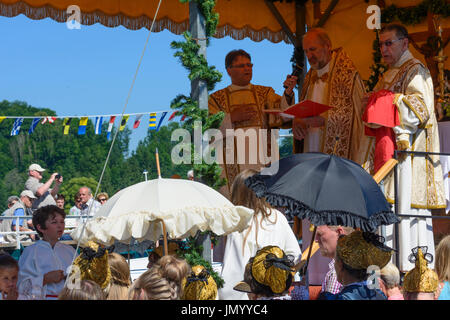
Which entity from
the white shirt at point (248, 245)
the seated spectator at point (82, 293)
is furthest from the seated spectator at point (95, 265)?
the white shirt at point (248, 245)

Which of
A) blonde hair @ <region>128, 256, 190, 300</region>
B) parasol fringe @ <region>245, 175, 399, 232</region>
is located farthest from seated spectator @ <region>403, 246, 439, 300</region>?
blonde hair @ <region>128, 256, 190, 300</region>

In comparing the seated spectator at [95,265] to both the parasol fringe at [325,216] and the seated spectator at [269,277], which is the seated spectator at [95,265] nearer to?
the seated spectator at [269,277]

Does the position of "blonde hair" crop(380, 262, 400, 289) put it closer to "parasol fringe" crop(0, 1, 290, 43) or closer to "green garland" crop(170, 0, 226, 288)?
"green garland" crop(170, 0, 226, 288)

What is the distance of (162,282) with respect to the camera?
4.60 meters

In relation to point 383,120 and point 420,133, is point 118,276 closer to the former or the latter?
point 383,120

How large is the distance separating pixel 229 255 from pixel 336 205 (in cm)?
135

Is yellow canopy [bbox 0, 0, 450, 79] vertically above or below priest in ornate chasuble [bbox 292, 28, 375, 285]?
above

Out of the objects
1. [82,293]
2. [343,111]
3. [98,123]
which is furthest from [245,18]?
[98,123]

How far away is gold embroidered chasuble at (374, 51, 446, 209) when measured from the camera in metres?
7.80

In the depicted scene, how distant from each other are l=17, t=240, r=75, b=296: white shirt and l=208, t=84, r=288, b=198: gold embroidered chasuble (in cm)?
336

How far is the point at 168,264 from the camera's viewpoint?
4906mm

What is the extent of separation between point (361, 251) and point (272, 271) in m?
0.54

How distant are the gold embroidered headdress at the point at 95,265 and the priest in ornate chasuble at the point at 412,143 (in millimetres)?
3526

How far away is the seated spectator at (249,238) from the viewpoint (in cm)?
616
